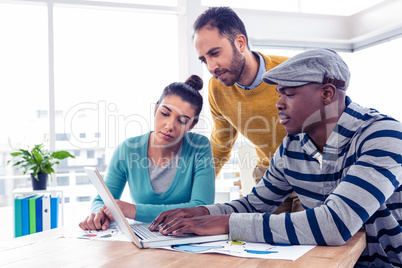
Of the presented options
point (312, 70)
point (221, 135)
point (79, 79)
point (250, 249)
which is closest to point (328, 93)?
point (312, 70)

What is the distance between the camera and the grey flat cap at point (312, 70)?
3.66ft

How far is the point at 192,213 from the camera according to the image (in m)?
1.13

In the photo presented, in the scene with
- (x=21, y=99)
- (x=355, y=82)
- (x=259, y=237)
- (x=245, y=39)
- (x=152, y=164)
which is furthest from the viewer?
(x=355, y=82)

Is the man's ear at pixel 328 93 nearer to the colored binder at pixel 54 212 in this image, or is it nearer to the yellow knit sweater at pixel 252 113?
the yellow knit sweater at pixel 252 113

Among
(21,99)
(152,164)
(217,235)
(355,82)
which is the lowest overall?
(217,235)

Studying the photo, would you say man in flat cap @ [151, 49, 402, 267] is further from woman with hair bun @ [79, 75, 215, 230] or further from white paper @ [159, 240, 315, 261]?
woman with hair bun @ [79, 75, 215, 230]

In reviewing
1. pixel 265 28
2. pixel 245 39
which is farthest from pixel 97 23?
pixel 245 39

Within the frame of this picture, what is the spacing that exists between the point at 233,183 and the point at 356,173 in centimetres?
366

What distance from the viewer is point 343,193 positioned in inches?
37.1

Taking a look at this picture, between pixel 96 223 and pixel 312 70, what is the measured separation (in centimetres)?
83

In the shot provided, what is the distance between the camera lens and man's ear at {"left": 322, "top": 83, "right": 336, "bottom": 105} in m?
1.13

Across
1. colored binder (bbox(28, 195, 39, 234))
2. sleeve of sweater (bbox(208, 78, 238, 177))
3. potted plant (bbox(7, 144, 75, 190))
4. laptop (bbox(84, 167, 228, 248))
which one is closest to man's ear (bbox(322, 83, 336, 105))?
laptop (bbox(84, 167, 228, 248))

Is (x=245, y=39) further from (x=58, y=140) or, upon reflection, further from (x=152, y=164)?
(x=58, y=140)

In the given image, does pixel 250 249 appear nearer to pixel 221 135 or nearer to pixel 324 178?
pixel 324 178
